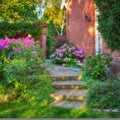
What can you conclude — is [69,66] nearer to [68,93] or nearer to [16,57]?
[16,57]

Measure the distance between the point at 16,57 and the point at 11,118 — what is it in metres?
3.71

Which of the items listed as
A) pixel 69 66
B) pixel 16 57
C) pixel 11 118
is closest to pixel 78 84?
pixel 16 57

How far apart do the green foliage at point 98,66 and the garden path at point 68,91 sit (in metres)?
0.43

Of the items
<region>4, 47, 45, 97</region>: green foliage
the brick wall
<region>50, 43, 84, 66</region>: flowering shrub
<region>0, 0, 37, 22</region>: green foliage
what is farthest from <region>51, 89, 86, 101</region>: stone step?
<region>0, 0, 37, 22</region>: green foliage

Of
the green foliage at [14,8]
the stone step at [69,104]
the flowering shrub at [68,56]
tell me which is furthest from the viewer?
the green foliage at [14,8]

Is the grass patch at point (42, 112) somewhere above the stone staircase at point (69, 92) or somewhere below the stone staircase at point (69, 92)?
below

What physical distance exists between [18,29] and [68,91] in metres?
8.36

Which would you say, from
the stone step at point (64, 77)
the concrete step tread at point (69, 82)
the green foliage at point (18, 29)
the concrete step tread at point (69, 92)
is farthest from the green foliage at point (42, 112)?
the green foliage at point (18, 29)

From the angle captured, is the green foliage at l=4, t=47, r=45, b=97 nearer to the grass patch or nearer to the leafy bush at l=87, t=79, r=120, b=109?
the grass patch

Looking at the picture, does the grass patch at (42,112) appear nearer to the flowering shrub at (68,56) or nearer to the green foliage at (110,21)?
the green foliage at (110,21)

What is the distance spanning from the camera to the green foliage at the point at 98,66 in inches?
459

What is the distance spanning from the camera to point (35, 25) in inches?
728

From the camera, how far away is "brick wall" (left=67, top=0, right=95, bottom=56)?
50.3ft

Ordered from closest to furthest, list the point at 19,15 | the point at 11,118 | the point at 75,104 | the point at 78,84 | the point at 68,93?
the point at 11,118
the point at 75,104
the point at 68,93
the point at 78,84
the point at 19,15
